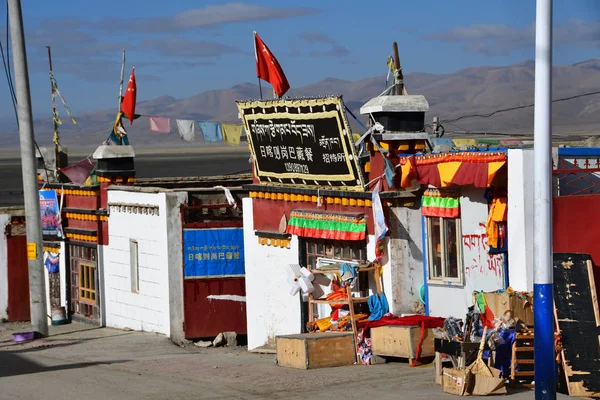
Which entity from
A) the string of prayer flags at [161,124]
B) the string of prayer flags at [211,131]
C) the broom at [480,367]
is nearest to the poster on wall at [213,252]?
the string of prayer flags at [211,131]

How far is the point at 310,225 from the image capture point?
60.4ft

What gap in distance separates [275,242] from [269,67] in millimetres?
3321

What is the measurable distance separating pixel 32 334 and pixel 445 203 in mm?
10517

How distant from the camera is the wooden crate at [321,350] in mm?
15383

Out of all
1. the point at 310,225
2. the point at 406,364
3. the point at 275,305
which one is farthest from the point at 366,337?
the point at 275,305

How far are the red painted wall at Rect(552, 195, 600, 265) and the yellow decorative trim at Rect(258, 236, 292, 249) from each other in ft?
22.5

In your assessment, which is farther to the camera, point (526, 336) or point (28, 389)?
point (28, 389)

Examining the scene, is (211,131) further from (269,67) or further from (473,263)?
(473,263)

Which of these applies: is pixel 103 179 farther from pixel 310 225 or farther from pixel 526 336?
pixel 526 336

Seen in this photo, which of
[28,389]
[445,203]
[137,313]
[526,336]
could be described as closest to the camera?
[526,336]

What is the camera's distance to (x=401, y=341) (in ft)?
48.0

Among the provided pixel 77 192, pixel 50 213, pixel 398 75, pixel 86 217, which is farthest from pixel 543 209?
pixel 50 213

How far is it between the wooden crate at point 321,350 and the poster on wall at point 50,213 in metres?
13.0

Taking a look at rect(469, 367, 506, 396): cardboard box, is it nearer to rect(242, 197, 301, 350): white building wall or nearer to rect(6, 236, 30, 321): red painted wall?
rect(242, 197, 301, 350): white building wall
